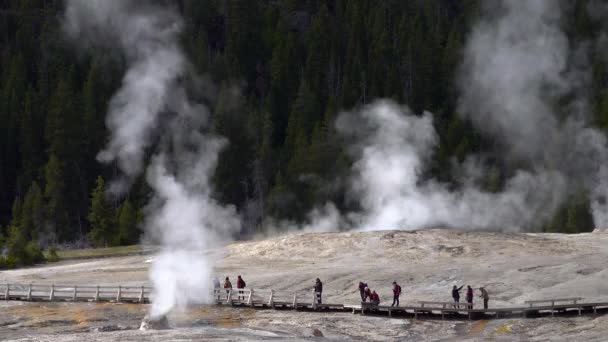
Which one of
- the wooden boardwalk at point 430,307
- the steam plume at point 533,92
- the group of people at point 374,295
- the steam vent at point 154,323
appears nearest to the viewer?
the steam vent at point 154,323

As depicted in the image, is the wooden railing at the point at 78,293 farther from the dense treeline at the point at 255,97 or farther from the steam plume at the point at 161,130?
the dense treeline at the point at 255,97

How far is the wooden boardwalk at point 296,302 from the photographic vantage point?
43.4 metres

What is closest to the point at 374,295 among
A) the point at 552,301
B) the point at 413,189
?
the point at 552,301

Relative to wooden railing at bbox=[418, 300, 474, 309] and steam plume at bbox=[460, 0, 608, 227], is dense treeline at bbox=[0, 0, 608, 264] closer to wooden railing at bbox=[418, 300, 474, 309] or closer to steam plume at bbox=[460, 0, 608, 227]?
steam plume at bbox=[460, 0, 608, 227]

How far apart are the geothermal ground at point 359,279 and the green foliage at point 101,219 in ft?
60.8

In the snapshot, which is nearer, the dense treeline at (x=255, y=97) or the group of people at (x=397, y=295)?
the group of people at (x=397, y=295)

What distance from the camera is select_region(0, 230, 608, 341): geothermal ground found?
40656 millimetres

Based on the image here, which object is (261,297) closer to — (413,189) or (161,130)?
(413,189)

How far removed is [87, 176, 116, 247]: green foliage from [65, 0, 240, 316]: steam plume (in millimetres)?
4082

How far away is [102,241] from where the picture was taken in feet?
289

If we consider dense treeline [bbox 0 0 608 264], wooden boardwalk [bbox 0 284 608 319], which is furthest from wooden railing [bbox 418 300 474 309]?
dense treeline [bbox 0 0 608 264]

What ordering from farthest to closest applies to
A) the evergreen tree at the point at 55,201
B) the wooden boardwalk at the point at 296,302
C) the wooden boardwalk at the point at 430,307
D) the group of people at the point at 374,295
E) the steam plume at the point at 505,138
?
1. the evergreen tree at the point at 55,201
2. the steam plume at the point at 505,138
3. the group of people at the point at 374,295
4. the wooden boardwalk at the point at 296,302
5. the wooden boardwalk at the point at 430,307

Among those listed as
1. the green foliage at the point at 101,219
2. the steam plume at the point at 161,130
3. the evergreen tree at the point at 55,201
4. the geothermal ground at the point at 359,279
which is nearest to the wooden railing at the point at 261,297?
the geothermal ground at the point at 359,279

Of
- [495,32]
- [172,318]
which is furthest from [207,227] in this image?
[495,32]
